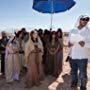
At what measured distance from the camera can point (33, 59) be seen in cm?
978

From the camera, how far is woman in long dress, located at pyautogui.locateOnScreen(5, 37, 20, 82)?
10.5 metres

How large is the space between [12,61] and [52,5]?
3.02 metres

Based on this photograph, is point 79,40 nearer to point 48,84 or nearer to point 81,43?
point 81,43

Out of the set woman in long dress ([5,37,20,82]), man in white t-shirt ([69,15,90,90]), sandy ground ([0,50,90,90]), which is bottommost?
sandy ground ([0,50,90,90])

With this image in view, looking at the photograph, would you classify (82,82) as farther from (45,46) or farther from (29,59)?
(45,46)

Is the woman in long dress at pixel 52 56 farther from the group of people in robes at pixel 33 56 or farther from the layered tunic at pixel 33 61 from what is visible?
the layered tunic at pixel 33 61

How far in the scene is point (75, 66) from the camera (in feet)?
26.9

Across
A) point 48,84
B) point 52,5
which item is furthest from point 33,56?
point 52,5

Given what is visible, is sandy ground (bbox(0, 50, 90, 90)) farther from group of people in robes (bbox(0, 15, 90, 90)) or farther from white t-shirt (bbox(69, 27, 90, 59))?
white t-shirt (bbox(69, 27, 90, 59))

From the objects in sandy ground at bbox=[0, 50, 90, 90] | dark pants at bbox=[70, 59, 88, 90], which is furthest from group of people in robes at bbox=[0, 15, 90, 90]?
sandy ground at bbox=[0, 50, 90, 90]

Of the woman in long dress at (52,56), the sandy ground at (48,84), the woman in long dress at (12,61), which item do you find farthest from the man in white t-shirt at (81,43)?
the woman in long dress at (52,56)

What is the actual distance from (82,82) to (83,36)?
1226 millimetres

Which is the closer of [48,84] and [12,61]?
[48,84]

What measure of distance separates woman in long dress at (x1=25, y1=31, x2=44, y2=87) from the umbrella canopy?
2063 mm
